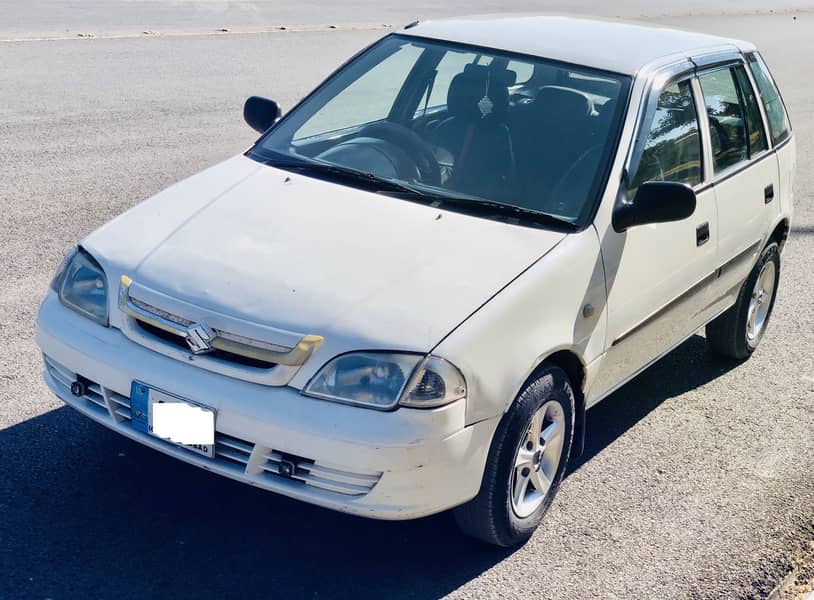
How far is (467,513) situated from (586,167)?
5.07ft

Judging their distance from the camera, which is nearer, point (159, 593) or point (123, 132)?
point (159, 593)

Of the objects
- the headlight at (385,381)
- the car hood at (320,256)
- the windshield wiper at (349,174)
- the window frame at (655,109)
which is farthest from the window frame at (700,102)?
the headlight at (385,381)

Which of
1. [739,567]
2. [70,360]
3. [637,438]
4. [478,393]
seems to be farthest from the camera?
[637,438]

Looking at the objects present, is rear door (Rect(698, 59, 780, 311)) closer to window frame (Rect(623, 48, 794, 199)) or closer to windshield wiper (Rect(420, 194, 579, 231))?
window frame (Rect(623, 48, 794, 199))

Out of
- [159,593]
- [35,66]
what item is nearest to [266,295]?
[159,593]

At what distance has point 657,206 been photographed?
4.53 m

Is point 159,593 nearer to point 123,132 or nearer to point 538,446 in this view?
point 538,446

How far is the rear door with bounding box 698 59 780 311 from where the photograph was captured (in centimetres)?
550

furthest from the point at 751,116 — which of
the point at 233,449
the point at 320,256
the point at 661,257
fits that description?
the point at 233,449

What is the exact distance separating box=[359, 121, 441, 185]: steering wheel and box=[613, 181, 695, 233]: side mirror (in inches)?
31.6

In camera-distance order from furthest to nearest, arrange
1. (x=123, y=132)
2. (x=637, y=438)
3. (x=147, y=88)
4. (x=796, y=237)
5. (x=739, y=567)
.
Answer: (x=147, y=88) < (x=123, y=132) < (x=796, y=237) < (x=637, y=438) < (x=739, y=567)

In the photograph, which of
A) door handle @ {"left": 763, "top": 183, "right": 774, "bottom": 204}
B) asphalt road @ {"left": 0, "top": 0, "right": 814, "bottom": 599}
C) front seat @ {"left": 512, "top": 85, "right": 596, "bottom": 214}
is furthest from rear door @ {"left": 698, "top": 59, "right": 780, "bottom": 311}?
front seat @ {"left": 512, "top": 85, "right": 596, "bottom": 214}

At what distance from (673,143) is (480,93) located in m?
0.90

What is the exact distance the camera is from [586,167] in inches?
185
